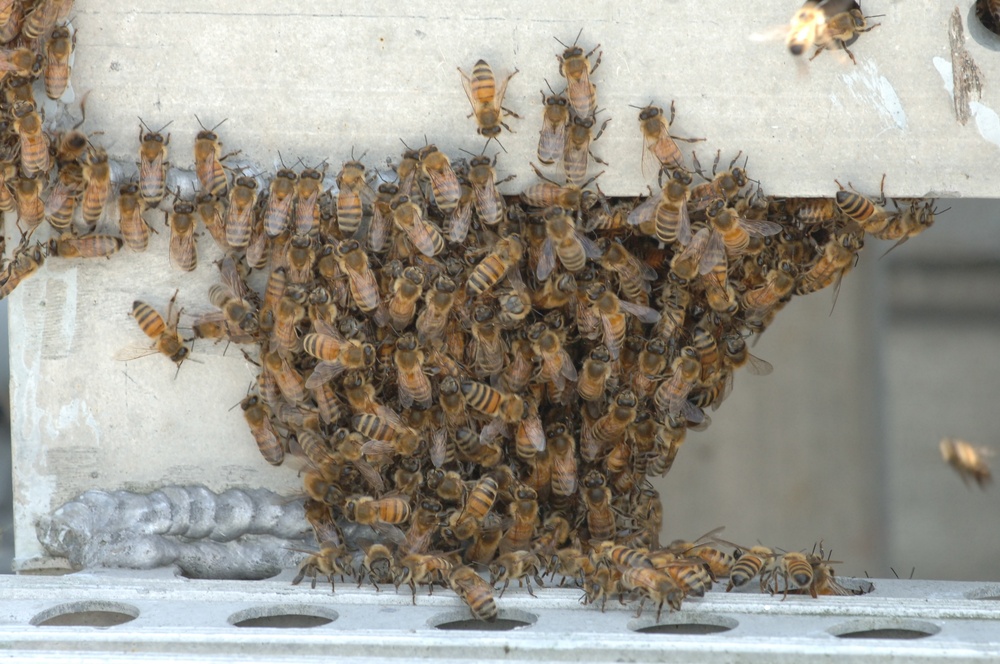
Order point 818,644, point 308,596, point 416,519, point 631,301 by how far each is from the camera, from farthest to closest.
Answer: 1. point 631,301
2. point 416,519
3. point 308,596
4. point 818,644

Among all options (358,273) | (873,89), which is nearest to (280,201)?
(358,273)

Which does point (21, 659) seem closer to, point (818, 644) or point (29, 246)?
point (29, 246)

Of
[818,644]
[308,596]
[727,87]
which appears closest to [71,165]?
[308,596]

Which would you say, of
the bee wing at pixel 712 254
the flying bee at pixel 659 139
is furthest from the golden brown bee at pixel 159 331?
the bee wing at pixel 712 254

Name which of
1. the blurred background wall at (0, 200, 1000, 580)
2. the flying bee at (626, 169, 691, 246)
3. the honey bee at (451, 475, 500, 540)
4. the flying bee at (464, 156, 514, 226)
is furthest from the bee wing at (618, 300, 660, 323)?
the blurred background wall at (0, 200, 1000, 580)

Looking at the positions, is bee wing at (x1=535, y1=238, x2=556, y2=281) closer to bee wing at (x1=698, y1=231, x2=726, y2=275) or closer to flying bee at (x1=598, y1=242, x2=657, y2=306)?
flying bee at (x1=598, y1=242, x2=657, y2=306)

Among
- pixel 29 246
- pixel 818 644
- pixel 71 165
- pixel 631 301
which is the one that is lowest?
pixel 818 644

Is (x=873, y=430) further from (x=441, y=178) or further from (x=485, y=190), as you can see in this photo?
(x=441, y=178)
